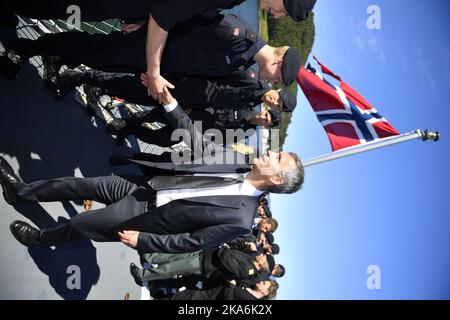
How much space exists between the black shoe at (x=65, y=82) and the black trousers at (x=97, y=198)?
1.54m

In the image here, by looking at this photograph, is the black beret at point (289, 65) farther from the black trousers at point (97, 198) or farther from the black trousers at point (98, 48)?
Answer: the black trousers at point (97, 198)

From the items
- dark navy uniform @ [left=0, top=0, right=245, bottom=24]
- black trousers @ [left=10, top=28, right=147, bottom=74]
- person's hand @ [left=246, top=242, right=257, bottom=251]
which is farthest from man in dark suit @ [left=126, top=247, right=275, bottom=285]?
dark navy uniform @ [left=0, top=0, right=245, bottom=24]

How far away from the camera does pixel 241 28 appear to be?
337cm

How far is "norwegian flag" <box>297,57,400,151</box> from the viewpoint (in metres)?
5.45

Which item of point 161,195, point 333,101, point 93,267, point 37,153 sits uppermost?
point 333,101

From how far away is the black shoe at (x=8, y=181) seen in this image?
134 inches

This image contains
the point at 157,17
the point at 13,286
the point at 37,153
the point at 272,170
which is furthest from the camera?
the point at 37,153

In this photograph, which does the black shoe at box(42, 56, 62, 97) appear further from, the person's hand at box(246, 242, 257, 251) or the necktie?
the person's hand at box(246, 242, 257, 251)

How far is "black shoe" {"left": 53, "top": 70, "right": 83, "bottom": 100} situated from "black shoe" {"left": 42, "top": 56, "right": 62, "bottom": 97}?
0.04m

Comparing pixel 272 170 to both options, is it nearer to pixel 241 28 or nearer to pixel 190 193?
pixel 190 193

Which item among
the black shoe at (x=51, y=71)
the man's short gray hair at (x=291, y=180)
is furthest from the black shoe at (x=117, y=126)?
the man's short gray hair at (x=291, y=180)

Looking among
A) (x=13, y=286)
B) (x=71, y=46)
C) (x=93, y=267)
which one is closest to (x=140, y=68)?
(x=71, y=46)
